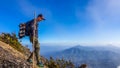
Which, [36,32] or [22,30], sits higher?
[22,30]

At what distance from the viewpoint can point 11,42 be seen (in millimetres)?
25906

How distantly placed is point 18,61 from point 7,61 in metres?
1.09

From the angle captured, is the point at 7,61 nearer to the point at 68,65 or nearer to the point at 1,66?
the point at 1,66

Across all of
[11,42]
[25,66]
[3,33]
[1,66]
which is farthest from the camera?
[3,33]

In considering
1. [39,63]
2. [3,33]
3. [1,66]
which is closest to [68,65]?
[3,33]

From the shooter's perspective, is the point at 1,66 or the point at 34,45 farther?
the point at 34,45

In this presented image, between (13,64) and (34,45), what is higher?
(34,45)

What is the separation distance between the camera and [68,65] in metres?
34.9

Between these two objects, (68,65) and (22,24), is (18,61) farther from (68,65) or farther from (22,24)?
(68,65)

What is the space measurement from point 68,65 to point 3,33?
9.10 meters

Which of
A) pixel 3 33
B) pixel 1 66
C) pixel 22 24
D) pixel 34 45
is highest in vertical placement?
pixel 3 33

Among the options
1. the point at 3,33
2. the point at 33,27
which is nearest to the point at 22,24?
the point at 33,27

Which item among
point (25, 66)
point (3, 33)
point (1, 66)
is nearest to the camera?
point (1, 66)

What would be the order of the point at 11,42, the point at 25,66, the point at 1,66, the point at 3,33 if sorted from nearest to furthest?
the point at 1,66, the point at 25,66, the point at 11,42, the point at 3,33
